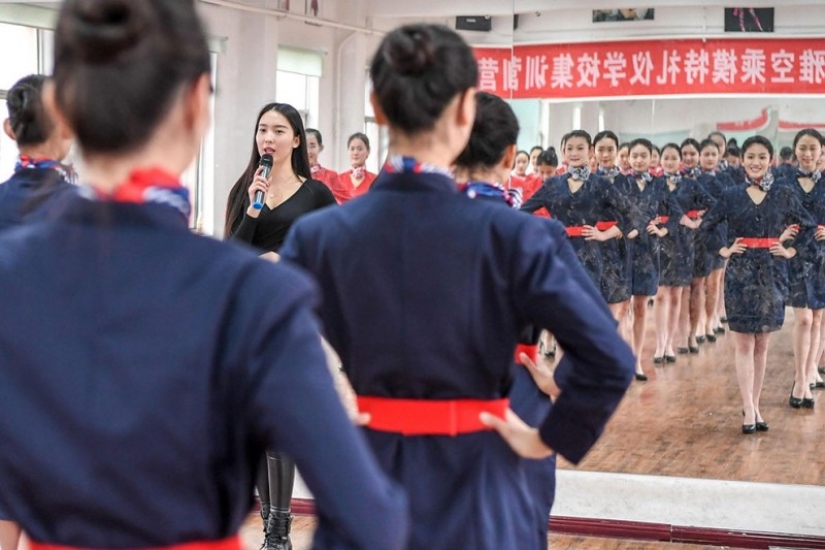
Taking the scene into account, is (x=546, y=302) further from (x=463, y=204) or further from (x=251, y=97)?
(x=251, y=97)

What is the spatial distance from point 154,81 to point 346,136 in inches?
163

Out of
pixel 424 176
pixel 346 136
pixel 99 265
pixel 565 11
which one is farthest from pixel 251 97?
pixel 99 265

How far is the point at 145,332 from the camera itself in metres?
1.14

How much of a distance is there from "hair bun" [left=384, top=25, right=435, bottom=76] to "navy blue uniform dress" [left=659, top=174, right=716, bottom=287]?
344 centimetres

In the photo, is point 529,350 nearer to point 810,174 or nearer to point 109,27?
point 109,27

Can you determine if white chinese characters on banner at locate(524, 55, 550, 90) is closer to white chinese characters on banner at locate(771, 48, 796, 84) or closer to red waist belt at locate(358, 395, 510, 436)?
white chinese characters on banner at locate(771, 48, 796, 84)

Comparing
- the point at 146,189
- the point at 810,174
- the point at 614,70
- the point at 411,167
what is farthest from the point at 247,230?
the point at 146,189

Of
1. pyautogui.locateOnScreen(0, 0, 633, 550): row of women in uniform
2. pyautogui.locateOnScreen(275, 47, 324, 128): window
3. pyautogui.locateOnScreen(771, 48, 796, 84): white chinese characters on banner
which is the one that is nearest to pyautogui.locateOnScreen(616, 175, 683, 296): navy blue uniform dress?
pyautogui.locateOnScreen(771, 48, 796, 84): white chinese characters on banner

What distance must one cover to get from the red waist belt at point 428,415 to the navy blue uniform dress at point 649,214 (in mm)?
3391

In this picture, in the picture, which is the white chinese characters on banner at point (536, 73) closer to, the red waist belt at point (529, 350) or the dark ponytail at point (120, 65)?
the red waist belt at point (529, 350)

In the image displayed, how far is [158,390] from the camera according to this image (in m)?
1.13

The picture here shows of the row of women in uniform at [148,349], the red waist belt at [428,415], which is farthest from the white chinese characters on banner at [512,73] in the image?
the row of women in uniform at [148,349]

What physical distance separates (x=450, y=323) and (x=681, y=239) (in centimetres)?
360

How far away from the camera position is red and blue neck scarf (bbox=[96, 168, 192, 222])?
1169 mm
